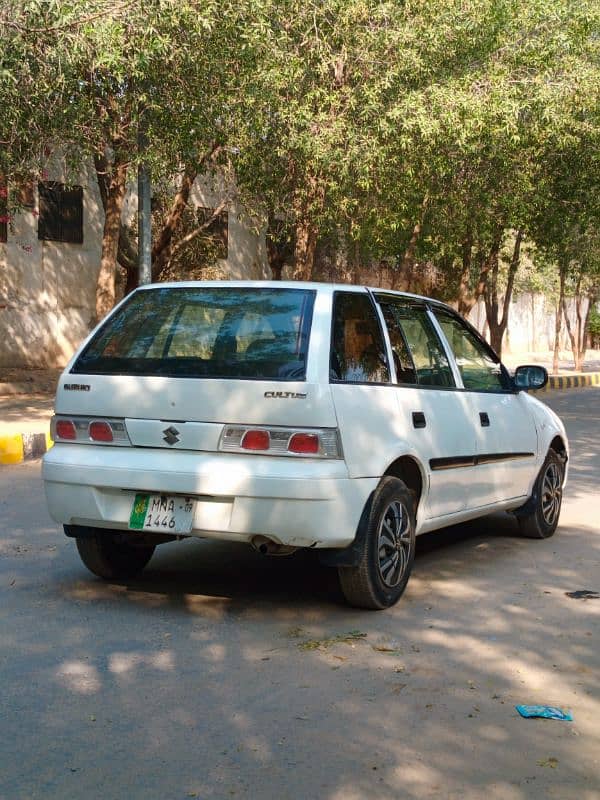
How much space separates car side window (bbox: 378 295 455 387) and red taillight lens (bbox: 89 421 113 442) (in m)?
1.57

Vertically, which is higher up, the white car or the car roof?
the car roof

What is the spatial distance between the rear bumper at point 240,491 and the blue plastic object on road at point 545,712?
1452 millimetres

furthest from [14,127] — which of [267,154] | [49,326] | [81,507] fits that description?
[49,326]

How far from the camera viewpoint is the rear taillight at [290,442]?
220 inches

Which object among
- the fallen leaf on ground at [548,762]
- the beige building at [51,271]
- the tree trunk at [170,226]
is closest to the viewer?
the fallen leaf on ground at [548,762]

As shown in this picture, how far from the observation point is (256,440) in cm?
562

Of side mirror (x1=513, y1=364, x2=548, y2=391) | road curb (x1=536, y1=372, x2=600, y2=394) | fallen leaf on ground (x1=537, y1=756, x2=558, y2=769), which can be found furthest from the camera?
road curb (x1=536, y1=372, x2=600, y2=394)

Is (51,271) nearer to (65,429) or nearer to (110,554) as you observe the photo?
(110,554)

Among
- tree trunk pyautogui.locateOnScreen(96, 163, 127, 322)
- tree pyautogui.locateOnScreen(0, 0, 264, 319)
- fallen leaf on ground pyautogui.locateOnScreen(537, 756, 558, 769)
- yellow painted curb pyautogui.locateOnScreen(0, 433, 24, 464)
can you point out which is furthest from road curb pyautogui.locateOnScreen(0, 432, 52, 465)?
fallen leaf on ground pyautogui.locateOnScreen(537, 756, 558, 769)

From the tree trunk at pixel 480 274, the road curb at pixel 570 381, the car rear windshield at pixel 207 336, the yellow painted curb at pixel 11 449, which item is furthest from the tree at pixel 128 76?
the road curb at pixel 570 381

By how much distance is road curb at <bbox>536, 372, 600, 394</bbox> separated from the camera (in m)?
28.5

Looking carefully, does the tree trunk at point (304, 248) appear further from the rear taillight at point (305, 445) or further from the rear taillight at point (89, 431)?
the rear taillight at point (305, 445)

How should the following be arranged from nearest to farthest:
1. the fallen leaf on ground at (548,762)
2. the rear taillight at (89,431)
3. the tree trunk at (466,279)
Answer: the fallen leaf on ground at (548,762) < the rear taillight at (89,431) < the tree trunk at (466,279)

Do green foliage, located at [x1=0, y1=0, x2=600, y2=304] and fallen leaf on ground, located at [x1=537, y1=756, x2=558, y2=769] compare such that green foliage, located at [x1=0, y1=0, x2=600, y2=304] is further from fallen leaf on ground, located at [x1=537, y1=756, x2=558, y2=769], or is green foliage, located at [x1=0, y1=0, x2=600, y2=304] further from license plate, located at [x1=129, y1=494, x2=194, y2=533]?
fallen leaf on ground, located at [x1=537, y1=756, x2=558, y2=769]
